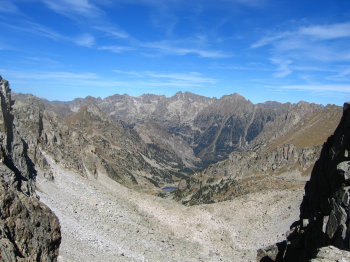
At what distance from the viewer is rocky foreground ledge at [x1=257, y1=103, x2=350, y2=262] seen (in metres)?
24.4

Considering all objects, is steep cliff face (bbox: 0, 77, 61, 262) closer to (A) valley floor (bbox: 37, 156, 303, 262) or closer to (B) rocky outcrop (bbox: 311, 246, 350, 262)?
(A) valley floor (bbox: 37, 156, 303, 262)

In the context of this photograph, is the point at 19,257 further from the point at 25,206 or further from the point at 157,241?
the point at 157,241

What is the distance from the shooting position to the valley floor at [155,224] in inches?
1901

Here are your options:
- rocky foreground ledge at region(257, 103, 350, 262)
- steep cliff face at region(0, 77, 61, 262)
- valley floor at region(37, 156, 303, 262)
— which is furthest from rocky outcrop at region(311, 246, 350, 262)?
valley floor at region(37, 156, 303, 262)

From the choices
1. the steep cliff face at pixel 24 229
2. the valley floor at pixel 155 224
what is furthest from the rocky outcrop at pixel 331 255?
the valley floor at pixel 155 224

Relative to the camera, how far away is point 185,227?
7131 centimetres

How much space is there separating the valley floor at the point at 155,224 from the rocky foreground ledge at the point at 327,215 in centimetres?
1809

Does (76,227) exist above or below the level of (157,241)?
above

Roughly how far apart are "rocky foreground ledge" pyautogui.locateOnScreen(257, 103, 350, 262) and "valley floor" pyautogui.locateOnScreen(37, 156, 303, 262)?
1809 cm

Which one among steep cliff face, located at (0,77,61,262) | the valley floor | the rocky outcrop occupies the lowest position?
the valley floor

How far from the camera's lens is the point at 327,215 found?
28953 mm

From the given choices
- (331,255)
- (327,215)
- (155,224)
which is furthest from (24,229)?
(155,224)

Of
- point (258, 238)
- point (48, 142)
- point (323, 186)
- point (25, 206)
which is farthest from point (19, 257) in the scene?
point (48, 142)

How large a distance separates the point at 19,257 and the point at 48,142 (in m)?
74.8
